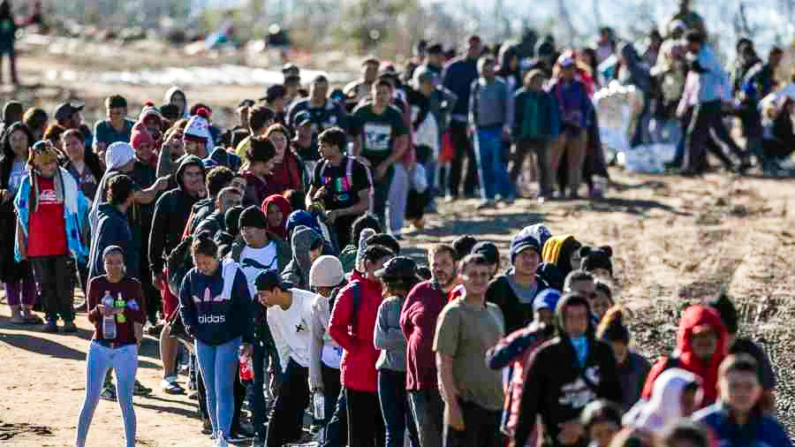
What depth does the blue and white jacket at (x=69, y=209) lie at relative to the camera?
15633mm

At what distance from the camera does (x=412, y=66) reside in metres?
23.1

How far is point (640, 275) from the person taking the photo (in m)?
19.3

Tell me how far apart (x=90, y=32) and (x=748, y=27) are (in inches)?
1084

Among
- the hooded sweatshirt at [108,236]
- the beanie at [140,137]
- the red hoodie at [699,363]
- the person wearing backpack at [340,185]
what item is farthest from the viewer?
the beanie at [140,137]

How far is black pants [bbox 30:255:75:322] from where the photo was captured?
15797mm

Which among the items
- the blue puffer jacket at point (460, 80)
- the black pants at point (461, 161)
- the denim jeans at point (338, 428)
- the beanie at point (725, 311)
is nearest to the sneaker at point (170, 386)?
the denim jeans at point (338, 428)

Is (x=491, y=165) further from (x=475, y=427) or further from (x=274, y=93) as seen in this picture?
(x=475, y=427)

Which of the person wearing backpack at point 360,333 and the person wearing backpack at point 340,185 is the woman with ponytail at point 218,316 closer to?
the person wearing backpack at point 360,333

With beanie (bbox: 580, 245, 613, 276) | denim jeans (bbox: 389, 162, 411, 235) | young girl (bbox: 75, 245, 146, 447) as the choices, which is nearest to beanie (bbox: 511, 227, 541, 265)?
beanie (bbox: 580, 245, 613, 276)

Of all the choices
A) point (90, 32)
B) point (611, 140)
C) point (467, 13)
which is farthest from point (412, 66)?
point (90, 32)

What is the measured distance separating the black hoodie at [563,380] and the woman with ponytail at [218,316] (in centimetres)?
346

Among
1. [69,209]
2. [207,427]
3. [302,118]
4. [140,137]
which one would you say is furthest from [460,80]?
[207,427]

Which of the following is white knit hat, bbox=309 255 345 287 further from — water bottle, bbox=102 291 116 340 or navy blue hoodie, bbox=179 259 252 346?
water bottle, bbox=102 291 116 340

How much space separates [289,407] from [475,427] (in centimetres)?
221
